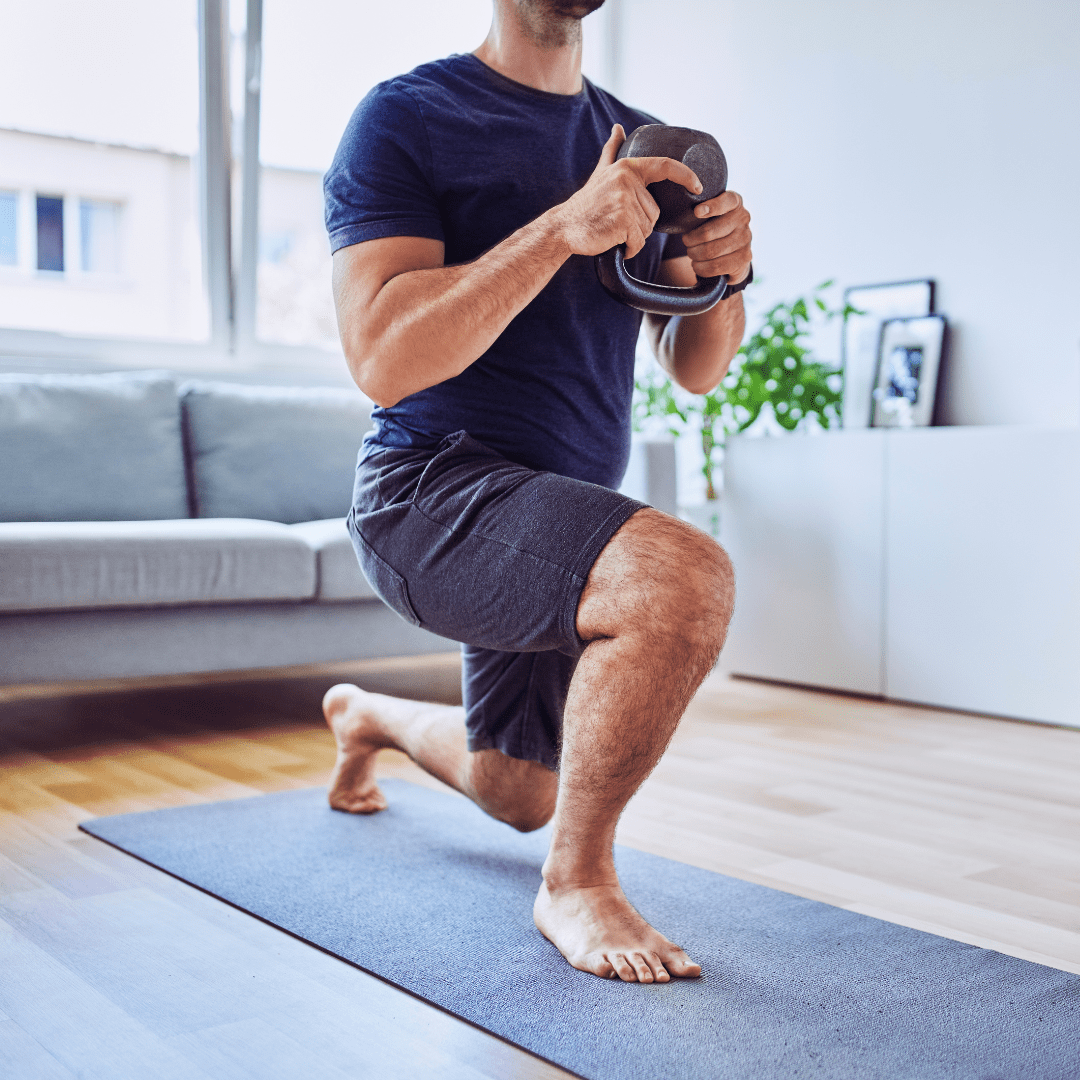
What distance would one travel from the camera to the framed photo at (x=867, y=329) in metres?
3.47

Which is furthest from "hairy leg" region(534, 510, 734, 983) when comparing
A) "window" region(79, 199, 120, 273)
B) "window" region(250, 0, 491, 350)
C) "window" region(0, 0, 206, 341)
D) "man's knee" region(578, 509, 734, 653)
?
"window" region(79, 199, 120, 273)

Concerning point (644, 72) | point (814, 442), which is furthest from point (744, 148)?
point (814, 442)

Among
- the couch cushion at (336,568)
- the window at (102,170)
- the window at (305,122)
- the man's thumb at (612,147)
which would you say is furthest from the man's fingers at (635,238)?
the window at (305,122)

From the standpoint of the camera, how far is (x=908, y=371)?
11.2 feet

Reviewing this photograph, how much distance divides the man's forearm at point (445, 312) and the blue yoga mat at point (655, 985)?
64 centimetres

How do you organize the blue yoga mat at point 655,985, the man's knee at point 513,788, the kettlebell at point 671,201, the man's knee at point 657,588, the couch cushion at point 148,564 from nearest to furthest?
the blue yoga mat at point 655,985 → the man's knee at point 657,588 → the kettlebell at point 671,201 → the man's knee at point 513,788 → the couch cushion at point 148,564

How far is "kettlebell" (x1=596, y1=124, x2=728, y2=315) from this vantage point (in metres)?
1.33

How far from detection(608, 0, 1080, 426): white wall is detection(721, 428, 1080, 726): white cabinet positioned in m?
0.41

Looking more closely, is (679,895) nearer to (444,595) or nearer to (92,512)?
(444,595)

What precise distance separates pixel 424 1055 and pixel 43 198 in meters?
3.38

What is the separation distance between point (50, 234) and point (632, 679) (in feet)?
10.5

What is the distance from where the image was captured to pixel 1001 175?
3271mm

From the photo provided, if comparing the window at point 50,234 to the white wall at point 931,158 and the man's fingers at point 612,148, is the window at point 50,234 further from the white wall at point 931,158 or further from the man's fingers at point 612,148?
the man's fingers at point 612,148

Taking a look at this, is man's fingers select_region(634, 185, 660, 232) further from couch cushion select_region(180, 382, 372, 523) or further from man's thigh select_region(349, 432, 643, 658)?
couch cushion select_region(180, 382, 372, 523)
